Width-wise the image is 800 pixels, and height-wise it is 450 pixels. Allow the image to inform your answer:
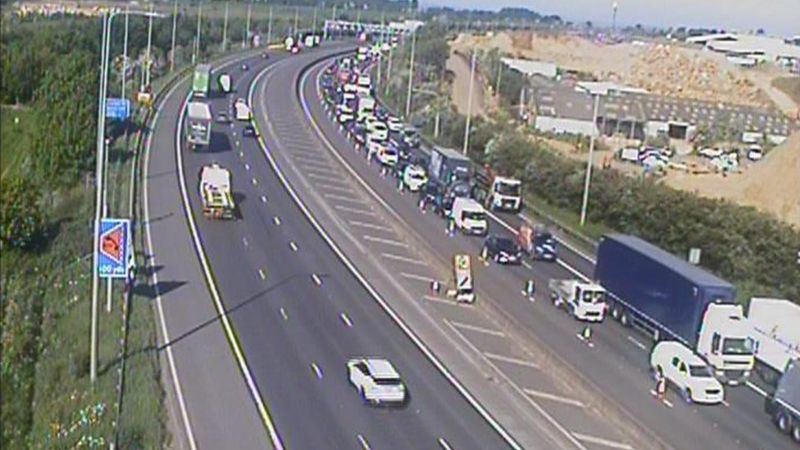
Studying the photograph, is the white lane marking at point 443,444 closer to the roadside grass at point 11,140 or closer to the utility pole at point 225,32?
the roadside grass at point 11,140

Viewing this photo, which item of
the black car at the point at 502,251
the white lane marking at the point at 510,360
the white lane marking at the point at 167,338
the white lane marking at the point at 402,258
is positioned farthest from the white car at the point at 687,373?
the black car at the point at 502,251

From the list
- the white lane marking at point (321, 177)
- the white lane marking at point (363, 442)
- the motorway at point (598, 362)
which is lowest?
the motorway at point (598, 362)

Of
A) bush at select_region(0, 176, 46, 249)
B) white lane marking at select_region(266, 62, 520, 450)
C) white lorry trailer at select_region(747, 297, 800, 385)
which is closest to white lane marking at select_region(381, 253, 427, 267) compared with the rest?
white lane marking at select_region(266, 62, 520, 450)

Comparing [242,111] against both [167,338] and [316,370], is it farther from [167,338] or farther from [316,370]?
[316,370]

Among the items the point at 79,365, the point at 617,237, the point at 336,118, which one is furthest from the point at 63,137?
the point at 336,118

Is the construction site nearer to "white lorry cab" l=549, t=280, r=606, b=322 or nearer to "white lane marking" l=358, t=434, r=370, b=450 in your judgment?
"white lorry cab" l=549, t=280, r=606, b=322

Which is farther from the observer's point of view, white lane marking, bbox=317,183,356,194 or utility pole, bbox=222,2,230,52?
utility pole, bbox=222,2,230,52

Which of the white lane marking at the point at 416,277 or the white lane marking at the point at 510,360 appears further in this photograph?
the white lane marking at the point at 416,277
